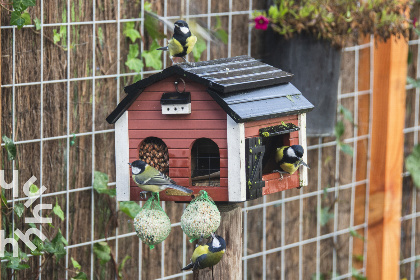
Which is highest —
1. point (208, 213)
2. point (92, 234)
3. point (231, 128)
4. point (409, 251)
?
point (231, 128)

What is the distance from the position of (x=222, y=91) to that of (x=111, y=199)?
1230 millimetres

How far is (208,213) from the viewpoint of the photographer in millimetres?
2973

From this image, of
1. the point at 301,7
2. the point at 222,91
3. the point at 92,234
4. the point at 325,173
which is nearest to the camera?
the point at 222,91

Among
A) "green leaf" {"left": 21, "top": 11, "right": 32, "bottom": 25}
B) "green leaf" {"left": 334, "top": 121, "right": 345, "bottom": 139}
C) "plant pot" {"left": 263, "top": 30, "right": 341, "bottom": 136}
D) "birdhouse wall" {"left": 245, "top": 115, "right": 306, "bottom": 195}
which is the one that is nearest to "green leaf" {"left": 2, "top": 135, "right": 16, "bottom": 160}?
"green leaf" {"left": 21, "top": 11, "right": 32, "bottom": 25}

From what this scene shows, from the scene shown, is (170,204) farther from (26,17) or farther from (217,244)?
(26,17)

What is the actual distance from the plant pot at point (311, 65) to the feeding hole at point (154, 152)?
55.7 inches

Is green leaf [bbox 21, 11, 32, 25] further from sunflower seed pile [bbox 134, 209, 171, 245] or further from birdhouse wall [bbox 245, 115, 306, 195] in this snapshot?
birdhouse wall [bbox 245, 115, 306, 195]

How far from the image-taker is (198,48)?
4.09 m

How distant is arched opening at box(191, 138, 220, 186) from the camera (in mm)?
3279

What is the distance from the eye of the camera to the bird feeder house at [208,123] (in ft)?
9.78

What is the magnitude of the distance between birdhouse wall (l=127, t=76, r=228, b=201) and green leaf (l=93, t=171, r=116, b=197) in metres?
0.67

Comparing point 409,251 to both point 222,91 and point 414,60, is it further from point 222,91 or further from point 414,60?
point 222,91

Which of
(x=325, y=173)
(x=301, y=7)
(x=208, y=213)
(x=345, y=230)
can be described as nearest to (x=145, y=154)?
(x=208, y=213)

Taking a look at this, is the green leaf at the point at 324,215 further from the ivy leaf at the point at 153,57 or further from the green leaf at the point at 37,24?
the green leaf at the point at 37,24
